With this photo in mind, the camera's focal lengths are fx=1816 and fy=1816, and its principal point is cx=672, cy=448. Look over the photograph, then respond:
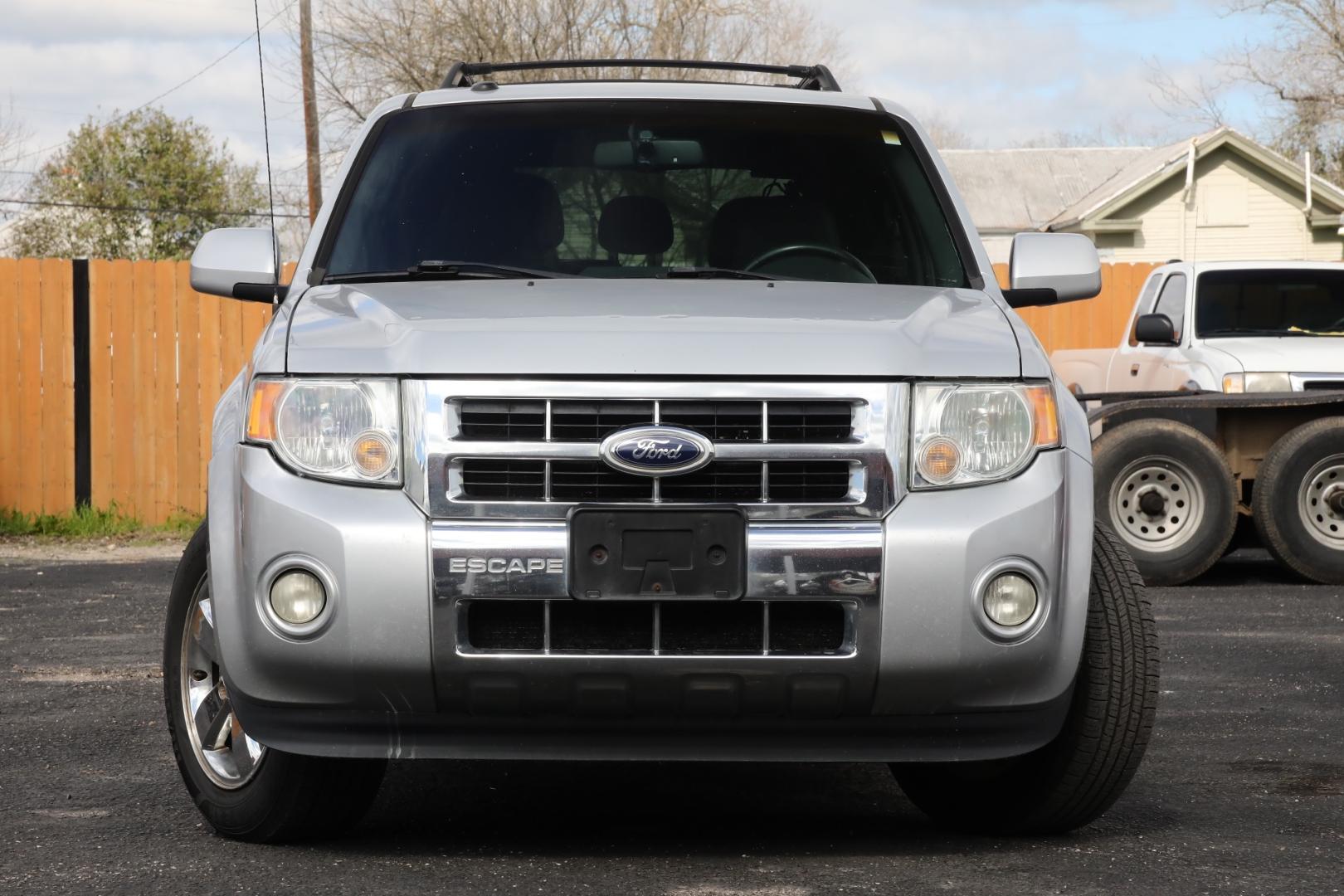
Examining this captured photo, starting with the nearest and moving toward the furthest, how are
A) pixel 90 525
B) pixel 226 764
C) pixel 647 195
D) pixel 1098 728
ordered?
1. pixel 1098 728
2. pixel 226 764
3. pixel 647 195
4. pixel 90 525

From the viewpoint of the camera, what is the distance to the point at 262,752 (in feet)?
13.3

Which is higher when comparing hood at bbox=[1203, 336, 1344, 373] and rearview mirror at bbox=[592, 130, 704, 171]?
rearview mirror at bbox=[592, 130, 704, 171]

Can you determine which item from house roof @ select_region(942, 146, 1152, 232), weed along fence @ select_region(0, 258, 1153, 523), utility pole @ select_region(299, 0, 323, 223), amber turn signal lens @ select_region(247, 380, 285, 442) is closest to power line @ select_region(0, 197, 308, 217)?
utility pole @ select_region(299, 0, 323, 223)

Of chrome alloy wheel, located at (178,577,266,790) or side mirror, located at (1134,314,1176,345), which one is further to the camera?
side mirror, located at (1134,314,1176,345)

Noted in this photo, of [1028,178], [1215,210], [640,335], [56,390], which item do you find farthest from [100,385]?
[1028,178]

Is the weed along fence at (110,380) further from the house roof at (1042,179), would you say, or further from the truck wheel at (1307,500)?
the house roof at (1042,179)

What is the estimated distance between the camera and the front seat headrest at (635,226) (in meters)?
4.95

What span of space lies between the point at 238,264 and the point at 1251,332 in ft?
27.6

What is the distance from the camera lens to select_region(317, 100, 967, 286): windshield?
4.85 m

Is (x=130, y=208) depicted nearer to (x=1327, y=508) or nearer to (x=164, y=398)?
(x=164, y=398)

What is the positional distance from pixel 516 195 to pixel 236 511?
151 centimetres

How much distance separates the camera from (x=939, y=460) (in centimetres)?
374

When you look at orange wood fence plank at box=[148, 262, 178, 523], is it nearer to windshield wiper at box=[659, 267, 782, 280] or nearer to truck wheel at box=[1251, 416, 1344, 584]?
→ truck wheel at box=[1251, 416, 1344, 584]

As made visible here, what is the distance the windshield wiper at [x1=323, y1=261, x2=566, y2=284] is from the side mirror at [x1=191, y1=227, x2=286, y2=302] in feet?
0.78
